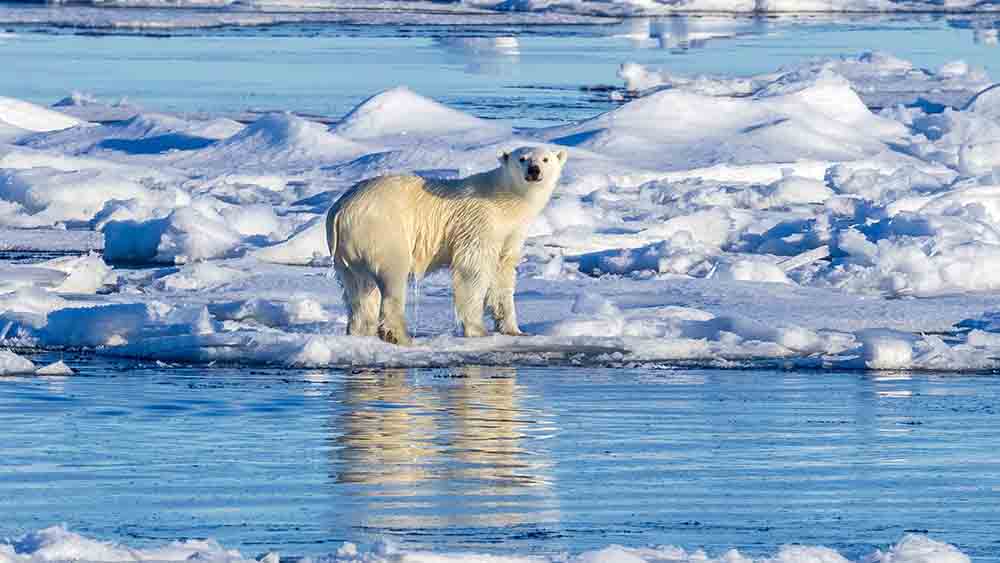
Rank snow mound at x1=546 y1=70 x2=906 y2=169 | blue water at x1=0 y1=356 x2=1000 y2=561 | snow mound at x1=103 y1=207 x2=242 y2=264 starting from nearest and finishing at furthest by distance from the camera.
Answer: blue water at x1=0 y1=356 x2=1000 y2=561 < snow mound at x1=103 y1=207 x2=242 y2=264 < snow mound at x1=546 y1=70 x2=906 y2=169

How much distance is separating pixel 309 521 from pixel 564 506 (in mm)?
709

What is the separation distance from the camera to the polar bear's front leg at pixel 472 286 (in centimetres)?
860

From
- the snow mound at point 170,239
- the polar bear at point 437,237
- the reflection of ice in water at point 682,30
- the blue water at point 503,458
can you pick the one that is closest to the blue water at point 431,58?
the reflection of ice in water at point 682,30

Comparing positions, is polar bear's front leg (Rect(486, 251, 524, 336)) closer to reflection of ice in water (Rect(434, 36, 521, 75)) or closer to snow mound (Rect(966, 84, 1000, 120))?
snow mound (Rect(966, 84, 1000, 120))

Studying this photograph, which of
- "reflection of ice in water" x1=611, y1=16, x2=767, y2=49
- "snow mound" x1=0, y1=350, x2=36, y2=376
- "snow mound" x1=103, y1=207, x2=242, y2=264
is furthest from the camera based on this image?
"reflection of ice in water" x1=611, y1=16, x2=767, y2=49

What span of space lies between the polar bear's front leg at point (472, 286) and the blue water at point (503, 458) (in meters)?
0.64

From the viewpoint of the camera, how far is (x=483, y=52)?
3005 centimetres

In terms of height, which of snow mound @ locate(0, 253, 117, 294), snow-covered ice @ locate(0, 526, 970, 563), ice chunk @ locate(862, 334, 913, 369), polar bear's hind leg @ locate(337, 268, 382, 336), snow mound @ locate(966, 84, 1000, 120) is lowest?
snow mound @ locate(966, 84, 1000, 120)

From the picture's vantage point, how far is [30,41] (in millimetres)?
30250

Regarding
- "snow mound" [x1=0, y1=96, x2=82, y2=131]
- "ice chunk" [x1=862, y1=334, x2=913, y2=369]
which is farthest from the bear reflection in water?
"snow mound" [x1=0, y1=96, x2=82, y2=131]

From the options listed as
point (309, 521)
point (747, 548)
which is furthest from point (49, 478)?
point (747, 548)

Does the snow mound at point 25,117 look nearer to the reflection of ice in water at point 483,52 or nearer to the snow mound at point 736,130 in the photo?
the snow mound at point 736,130

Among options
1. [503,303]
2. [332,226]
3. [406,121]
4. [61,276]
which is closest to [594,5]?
[406,121]

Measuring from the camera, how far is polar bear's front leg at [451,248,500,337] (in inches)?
339
